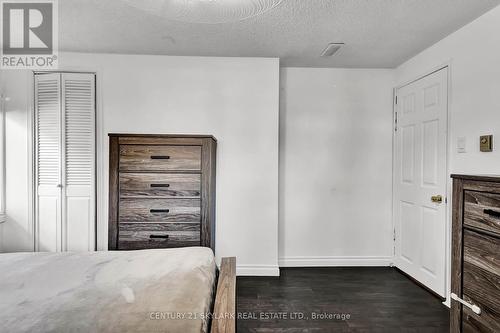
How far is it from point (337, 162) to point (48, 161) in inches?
129

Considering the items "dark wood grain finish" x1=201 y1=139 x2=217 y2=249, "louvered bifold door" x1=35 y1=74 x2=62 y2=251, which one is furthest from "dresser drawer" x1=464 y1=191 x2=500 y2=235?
"louvered bifold door" x1=35 y1=74 x2=62 y2=251

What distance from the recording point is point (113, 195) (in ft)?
8.50

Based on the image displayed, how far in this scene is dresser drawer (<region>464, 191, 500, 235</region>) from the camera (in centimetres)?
138

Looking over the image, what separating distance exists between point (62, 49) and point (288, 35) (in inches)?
93.4

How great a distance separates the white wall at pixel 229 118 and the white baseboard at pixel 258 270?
1 cm

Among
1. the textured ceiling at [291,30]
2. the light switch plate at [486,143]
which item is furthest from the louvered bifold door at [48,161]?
the light switch plate at [486,143]

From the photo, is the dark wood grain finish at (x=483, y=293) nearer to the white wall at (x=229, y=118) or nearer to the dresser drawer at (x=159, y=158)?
the white wall at (x=229, y=118)

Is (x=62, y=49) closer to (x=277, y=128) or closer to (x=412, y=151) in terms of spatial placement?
(x=277, y=128)

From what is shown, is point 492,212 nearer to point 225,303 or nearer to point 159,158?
point 225,303

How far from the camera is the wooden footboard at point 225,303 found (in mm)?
1077

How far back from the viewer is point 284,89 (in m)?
3.56

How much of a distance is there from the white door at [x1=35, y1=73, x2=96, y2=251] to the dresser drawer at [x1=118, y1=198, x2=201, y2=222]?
791 mm

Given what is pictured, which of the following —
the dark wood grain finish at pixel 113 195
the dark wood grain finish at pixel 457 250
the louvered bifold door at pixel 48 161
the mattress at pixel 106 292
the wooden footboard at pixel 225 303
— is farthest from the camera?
the louvered bifold door at pixel 48 161

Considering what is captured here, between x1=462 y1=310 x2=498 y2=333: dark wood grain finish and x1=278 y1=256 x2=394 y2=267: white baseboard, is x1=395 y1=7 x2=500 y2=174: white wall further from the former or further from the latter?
x1=278 y1=256 x2=394 y2=267: white baseboard
